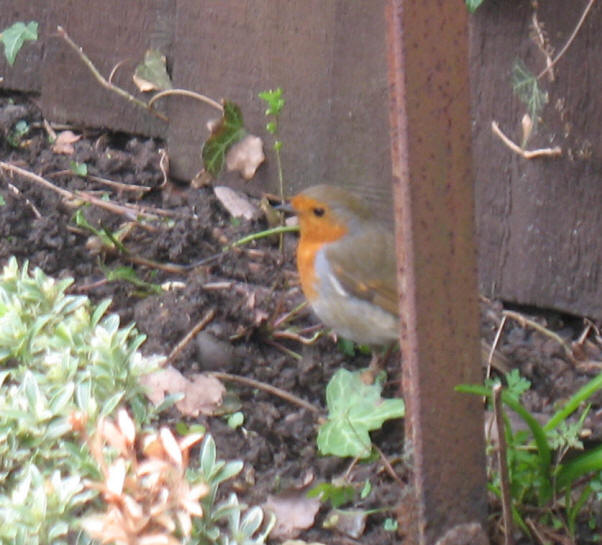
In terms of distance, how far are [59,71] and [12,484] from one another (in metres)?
2.14

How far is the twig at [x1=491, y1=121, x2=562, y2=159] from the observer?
3246 millimetres

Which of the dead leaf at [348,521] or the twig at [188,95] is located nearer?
the dead leaf at [348,521]

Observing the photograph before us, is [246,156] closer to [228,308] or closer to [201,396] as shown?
[228,308]

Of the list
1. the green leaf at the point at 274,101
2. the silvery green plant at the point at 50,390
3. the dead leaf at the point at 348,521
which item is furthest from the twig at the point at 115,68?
the dead leaf at the point at 348,521

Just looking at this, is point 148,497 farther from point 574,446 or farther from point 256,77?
point 256,77

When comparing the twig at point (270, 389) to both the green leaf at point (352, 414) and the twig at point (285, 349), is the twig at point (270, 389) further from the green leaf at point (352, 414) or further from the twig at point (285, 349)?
the twig at point (285, 349)

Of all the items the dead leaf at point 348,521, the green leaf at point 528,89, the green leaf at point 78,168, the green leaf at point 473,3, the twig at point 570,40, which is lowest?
the dead leaf at point 348,521

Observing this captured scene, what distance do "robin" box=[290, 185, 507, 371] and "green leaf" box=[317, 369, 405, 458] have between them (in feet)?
1.21

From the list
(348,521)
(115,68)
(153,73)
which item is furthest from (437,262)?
(115,68)

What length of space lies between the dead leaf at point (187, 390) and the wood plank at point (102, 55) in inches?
58.0

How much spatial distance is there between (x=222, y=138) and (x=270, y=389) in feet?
3.74

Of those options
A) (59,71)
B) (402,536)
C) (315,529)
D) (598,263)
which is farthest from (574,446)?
(59,71)

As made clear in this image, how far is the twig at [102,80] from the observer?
13.8 ft

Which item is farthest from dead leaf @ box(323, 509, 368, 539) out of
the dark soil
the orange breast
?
the orange breast
